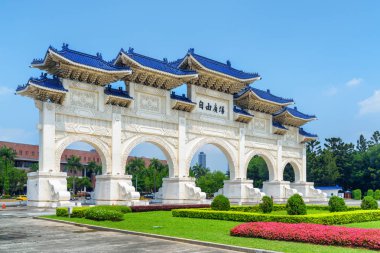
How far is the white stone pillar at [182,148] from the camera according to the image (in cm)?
3170

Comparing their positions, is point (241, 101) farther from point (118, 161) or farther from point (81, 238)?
point (81, 238)

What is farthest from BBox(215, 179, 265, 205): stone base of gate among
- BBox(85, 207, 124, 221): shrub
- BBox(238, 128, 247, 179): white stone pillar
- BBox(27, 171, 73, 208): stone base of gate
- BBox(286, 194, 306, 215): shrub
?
BBox(85, 207, 124, 221): shrub

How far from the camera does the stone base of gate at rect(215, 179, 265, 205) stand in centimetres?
3525

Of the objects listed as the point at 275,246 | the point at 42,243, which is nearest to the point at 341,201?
the point at 275,246

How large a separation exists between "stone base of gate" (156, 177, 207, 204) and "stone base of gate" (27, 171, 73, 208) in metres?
8.30

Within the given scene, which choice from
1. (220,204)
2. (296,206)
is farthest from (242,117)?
(296,206)

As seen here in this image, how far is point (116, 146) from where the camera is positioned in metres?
28.4

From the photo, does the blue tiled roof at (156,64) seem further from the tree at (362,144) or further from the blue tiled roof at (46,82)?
the tree at (362,144)

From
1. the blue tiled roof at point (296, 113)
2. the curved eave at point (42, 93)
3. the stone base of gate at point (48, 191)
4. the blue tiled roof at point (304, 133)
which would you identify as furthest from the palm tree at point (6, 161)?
the blue tiled roof at point (304, 133)

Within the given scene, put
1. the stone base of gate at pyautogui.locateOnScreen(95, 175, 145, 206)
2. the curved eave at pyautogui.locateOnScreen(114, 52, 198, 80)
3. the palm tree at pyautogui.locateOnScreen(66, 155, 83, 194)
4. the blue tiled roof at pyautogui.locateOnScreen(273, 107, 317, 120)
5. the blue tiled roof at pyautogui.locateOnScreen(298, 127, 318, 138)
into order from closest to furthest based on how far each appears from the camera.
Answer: the stone base of gate at pyautogui.locateOnScreen(95, 175, 145, 206) < the curved eave at pyautogui.locateOnScreen(114, 52, 198, 80) < the blue tiled roof at pyautogui.locateOnScreen(273, 107, 317, 120) < the blue tiled roof at pyautogui.locateOnScreen(298, 127, 318, 138) < the palm tree at pyautogui.locateOnScreen(66, 155, 83, 194)

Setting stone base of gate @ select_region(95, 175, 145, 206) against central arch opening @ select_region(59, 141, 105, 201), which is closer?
stone base of gate @ select_region(95, 175, 145, 206)

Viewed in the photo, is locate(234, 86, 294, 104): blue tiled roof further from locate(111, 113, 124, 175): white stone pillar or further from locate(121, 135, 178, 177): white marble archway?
locate(111, 113, 124, 175): white stone pillar

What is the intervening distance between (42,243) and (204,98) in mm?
22975

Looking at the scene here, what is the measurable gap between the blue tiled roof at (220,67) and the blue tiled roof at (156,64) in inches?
60.6
